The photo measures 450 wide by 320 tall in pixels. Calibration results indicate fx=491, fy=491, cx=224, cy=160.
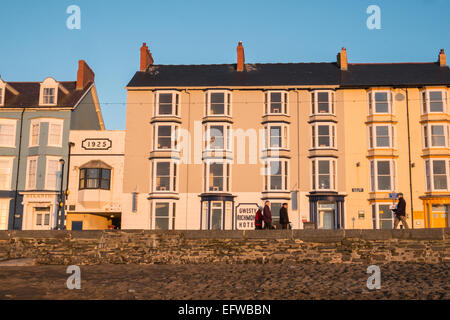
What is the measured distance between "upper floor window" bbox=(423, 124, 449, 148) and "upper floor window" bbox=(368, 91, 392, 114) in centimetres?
265

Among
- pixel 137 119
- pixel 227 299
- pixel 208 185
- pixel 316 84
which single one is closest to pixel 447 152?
pixel 316 84

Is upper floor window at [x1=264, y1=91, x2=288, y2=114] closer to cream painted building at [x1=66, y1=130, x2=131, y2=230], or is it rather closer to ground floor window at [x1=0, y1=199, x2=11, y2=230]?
cream painted building at [x1=66, y1=130, x2=131, y2=230]

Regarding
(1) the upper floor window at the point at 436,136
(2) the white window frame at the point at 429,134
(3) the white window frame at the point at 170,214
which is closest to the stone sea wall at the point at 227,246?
(3) the white window frame at the point at 170,214

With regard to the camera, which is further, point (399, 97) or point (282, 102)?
point (282, 102)

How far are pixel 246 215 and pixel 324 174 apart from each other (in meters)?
5.46

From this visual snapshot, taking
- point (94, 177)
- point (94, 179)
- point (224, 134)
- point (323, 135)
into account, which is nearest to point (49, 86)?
point (94, 177)

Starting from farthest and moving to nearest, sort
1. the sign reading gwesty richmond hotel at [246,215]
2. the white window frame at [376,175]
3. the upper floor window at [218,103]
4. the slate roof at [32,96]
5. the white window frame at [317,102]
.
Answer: the slate roof at [32,96] → the upper floor window at [218,103] → the white window frame at [317,102] → the sign reading gwesty richmond hotel at [246,215] → the white window frame at [376,175]

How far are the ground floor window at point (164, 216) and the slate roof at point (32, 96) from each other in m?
9.02

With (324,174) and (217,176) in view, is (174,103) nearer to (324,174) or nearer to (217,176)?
(217,176)

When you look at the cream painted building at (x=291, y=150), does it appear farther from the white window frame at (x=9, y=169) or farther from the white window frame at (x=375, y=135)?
Answer: the white window frame at (x=9, y=169)

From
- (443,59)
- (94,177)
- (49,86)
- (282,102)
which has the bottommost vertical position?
(94,177)

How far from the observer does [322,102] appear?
31.6 meters

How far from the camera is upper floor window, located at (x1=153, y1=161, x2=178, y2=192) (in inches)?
1213

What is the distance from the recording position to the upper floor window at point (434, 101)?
1211 inches
